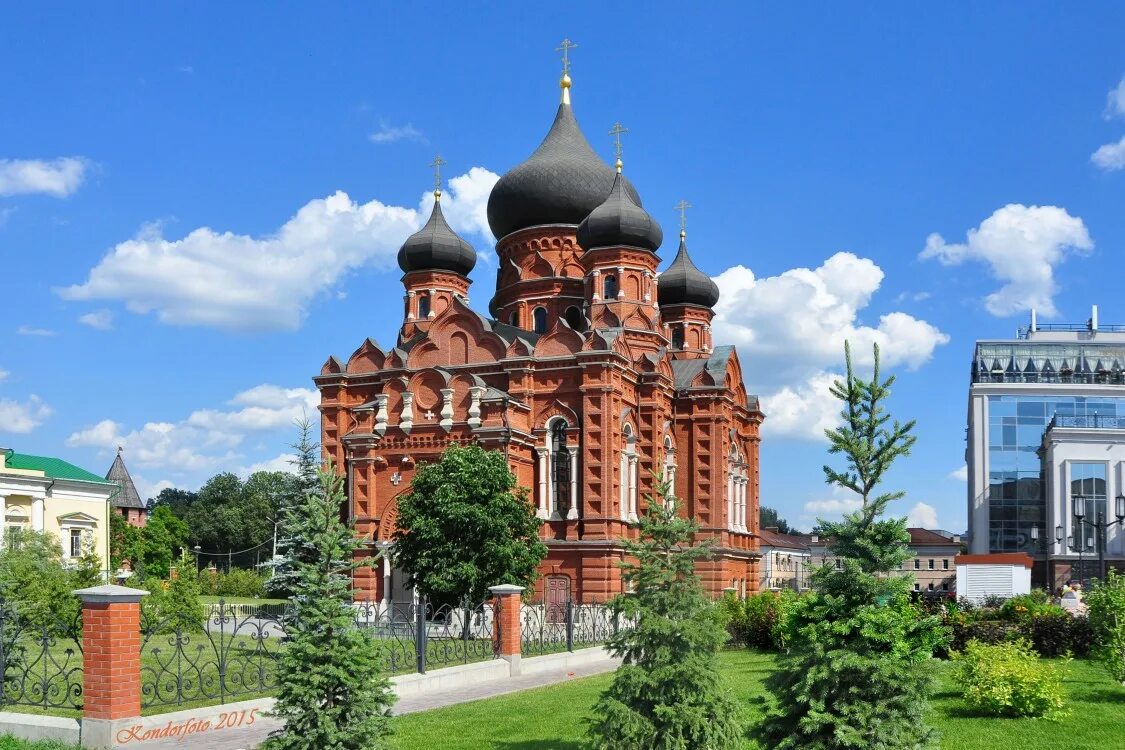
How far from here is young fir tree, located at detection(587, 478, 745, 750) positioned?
29.2ft

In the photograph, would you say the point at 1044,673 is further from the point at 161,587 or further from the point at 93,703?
the point at 161,587

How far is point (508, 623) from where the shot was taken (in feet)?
59.2

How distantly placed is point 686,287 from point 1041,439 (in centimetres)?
2165

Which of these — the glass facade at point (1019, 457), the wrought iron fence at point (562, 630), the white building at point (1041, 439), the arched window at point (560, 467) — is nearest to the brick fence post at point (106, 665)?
the wrought iron fence at point (562, 630)

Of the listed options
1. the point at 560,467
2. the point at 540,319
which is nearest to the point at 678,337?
the point at 540,319

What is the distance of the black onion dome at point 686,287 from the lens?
42.7m

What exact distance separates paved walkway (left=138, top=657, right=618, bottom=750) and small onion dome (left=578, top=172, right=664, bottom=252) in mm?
17637

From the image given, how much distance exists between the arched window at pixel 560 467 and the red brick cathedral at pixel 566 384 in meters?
0.05

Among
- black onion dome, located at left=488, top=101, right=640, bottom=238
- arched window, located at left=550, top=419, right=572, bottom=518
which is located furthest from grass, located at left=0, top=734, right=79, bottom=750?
black onion dome, located at left=488, top=101, right=640, bottom=238

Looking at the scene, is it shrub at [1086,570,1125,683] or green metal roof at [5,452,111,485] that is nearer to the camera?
shrub at [1086,570,1125,683]

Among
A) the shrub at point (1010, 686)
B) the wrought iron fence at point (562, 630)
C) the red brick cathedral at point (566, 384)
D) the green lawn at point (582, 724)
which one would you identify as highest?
the red brick cathedral at point (566, 384)

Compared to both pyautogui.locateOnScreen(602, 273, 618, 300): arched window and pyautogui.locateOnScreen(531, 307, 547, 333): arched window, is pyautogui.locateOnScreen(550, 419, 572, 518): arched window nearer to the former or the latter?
pyautogui.locateOnScreen(602, 273, 618, 300): arched window

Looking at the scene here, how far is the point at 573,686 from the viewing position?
16172 mm

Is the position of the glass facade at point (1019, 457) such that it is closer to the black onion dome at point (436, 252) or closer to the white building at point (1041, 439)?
the white building at point (1041, 439)
